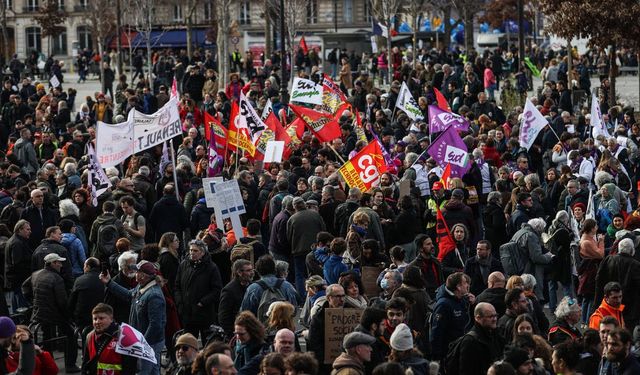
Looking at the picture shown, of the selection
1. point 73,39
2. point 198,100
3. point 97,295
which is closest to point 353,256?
point 97,295

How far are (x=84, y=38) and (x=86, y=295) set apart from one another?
72.9 meters

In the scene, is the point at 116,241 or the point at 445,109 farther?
the point at 445,109

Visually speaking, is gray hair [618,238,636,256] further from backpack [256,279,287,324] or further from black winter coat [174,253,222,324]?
black winter coat [174,253,222,324]

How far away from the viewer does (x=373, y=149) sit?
1981 centimetres

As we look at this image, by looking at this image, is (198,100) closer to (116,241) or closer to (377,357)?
(116,241)

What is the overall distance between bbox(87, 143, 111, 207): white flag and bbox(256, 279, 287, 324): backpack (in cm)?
592

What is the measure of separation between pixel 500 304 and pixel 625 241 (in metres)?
2.31

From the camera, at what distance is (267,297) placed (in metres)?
13.4

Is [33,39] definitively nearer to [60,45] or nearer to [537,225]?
[60,45]

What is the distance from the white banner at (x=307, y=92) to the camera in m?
25.9

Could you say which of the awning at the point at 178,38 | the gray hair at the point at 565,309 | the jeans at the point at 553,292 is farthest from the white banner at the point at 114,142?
the awning at the point at 178,38

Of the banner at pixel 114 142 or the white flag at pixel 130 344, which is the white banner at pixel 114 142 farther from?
the white flag at pixel 130 344

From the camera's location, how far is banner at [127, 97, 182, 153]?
20922 mm

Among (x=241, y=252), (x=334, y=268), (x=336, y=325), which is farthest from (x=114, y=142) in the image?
(x=336, y=325)
